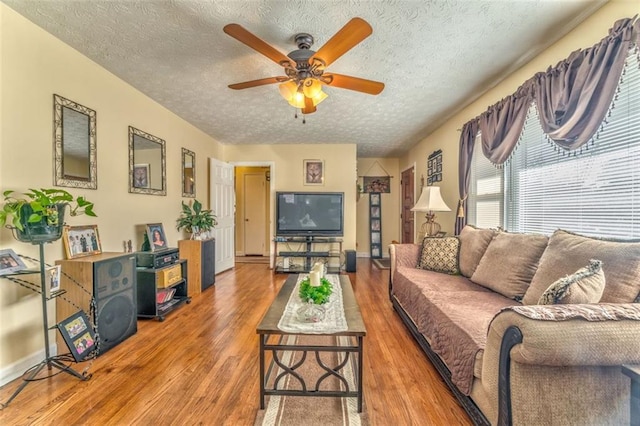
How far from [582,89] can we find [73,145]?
3731mm

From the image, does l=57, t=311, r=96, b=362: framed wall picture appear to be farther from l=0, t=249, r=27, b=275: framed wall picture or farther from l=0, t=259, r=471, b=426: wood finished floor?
l=0, t=249, r=27, b=275: framed wall picture

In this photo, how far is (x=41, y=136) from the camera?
2.08 metres

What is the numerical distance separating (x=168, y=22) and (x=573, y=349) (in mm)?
2819

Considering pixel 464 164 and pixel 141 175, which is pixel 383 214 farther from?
pixel 141 175

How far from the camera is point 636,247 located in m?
1.38

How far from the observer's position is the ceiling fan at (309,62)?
167 centimetres

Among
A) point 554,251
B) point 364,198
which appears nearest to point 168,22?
point 554,251

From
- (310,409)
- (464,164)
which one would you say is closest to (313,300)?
(310,409)

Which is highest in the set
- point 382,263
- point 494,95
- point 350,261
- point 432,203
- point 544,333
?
point 494,95

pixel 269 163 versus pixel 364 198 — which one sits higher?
pixel 269 163

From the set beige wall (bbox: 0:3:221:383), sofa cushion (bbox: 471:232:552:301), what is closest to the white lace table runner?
sofa cushion (bbox: 471:232:552:301)

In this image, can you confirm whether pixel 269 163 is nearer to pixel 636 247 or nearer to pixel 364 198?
pixel 364 198

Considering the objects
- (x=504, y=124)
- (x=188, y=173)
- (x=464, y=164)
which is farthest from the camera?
(x=188, y=173)

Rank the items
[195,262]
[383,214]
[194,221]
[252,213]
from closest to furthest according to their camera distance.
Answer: [195,262] < [194,221] < [383,214] < [252,213]
